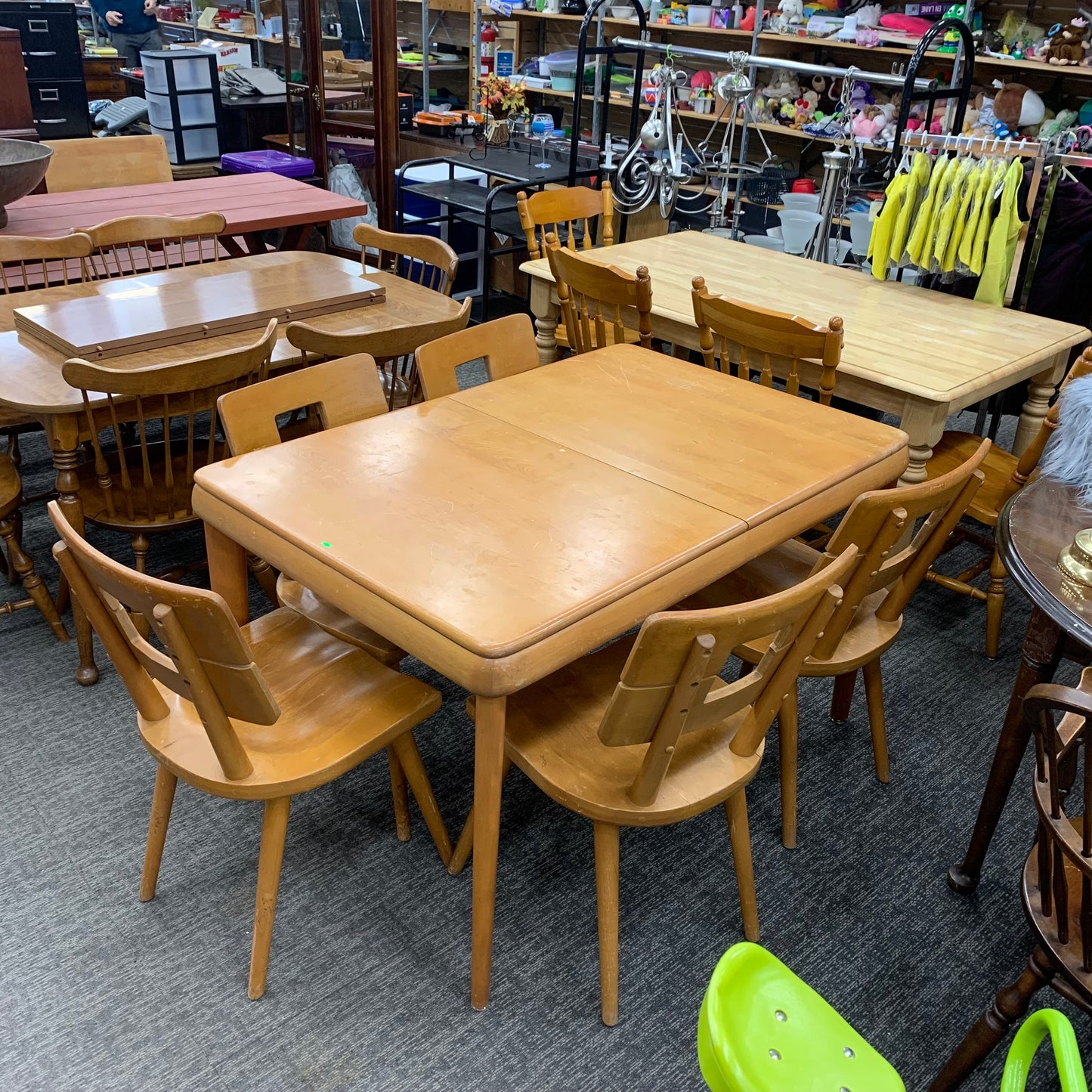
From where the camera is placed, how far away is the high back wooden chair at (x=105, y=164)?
3.75m

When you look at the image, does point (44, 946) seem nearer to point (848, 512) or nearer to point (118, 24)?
point (848, 512)

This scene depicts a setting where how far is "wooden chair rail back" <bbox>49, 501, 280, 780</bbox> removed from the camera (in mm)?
1281

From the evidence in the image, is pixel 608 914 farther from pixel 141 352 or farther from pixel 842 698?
pixel 141 352

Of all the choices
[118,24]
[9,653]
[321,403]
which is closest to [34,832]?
[9,653]

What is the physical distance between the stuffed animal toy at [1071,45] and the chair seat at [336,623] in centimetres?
383

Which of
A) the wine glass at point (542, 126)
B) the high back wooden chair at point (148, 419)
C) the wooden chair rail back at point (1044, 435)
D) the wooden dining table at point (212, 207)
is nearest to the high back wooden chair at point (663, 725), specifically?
the wooden chair rail back at point (1044, 435)

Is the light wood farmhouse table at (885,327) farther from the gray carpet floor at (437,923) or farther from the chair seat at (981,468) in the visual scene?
the gray carpet floor at (437,923)

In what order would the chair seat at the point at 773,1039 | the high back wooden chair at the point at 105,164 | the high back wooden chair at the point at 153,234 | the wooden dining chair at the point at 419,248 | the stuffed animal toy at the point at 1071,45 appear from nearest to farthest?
the chair seat at the point at 773,1039 < the wooden dining chair at the point at 419,248 < the high back wooden chair at the point at 153,234 < the high back wooden chair at the point at 105,164 < the stuffed animal toy at the point at 1071,45

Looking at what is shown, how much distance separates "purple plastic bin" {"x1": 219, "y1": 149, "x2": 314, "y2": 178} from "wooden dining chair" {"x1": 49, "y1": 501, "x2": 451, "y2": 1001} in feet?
11.8

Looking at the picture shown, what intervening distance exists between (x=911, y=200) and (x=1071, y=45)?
1.82 meters

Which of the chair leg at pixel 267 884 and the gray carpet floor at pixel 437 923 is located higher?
the chair leg at pixel 267 884

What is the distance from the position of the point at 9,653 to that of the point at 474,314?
2937mm

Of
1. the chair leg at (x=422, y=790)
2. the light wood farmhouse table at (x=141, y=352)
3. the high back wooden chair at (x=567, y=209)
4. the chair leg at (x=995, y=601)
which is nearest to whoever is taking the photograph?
the chair leg at (x=422, y=790)

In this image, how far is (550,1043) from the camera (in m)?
1.61
